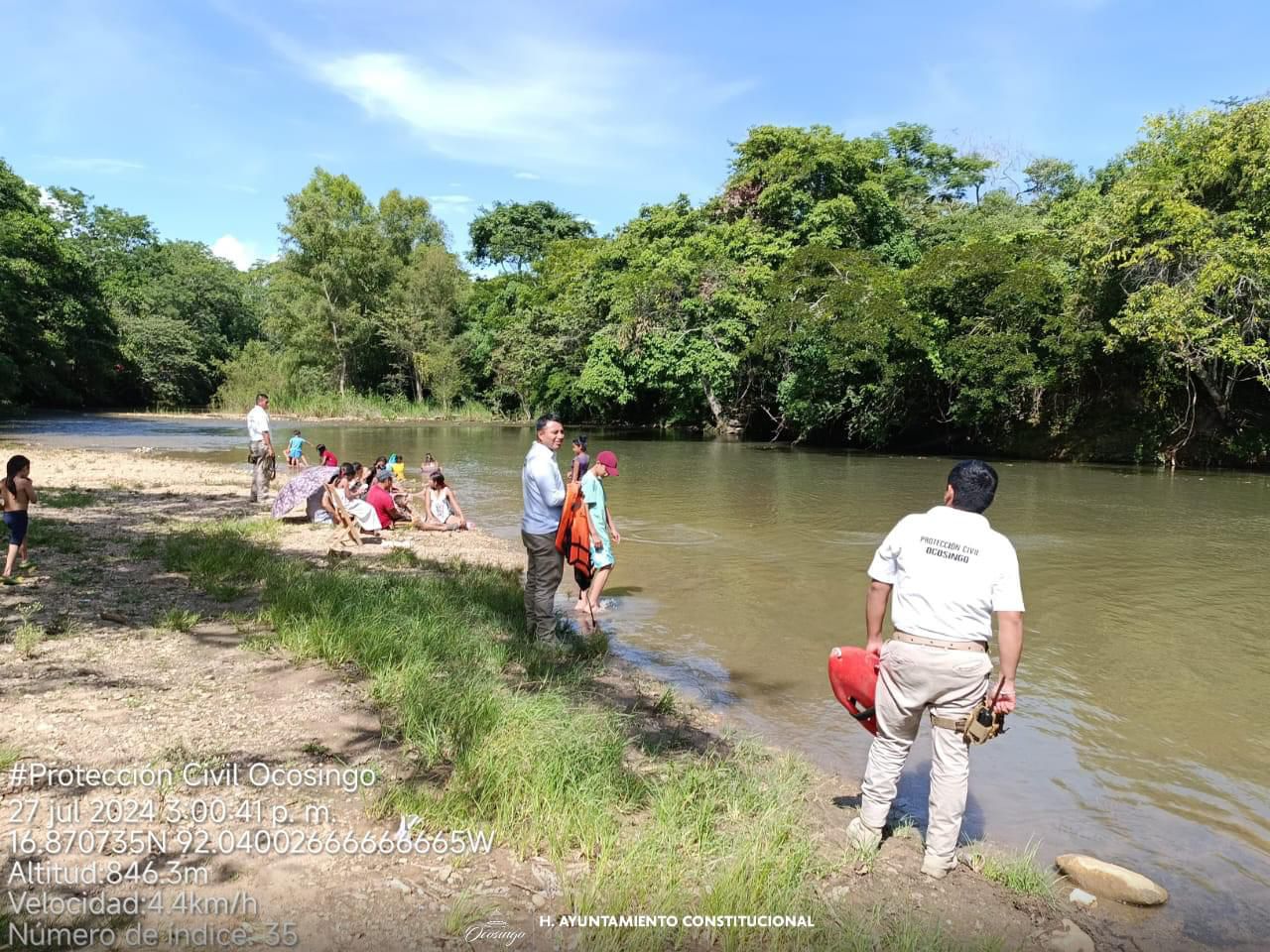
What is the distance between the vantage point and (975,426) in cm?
3033

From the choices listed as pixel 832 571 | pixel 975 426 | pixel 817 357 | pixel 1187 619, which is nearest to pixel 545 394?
pixel 817 357

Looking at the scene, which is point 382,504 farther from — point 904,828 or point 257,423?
point 904,828

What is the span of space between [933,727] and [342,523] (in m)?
9.44

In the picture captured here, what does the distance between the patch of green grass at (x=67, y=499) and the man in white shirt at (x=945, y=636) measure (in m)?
12.1

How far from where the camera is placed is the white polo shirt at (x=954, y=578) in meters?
3.48

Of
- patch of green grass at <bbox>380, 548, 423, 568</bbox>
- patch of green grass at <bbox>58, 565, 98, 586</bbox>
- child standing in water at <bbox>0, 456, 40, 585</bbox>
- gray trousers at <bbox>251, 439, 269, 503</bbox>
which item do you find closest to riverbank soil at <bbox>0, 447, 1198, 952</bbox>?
patch of green grass at <bbox>58, 565, 98, 586</bbox>

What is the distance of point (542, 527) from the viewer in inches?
251

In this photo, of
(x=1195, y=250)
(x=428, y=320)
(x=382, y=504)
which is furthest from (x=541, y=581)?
(x=428, y=320)

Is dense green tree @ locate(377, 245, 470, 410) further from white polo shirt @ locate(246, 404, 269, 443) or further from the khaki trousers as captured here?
the khaki trousers

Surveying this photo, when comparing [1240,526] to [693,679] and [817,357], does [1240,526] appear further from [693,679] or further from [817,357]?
[817,357]

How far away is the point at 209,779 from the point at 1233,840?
503 centimetres

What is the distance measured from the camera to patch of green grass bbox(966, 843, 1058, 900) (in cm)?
355

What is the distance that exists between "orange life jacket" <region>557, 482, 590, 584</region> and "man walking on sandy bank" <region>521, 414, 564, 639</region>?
0.06 meters

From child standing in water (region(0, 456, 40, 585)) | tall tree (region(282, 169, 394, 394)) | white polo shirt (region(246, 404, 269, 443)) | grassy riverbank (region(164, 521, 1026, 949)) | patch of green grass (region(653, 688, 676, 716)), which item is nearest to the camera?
grassy riverbank (region(164, 521, 1026, 949))
